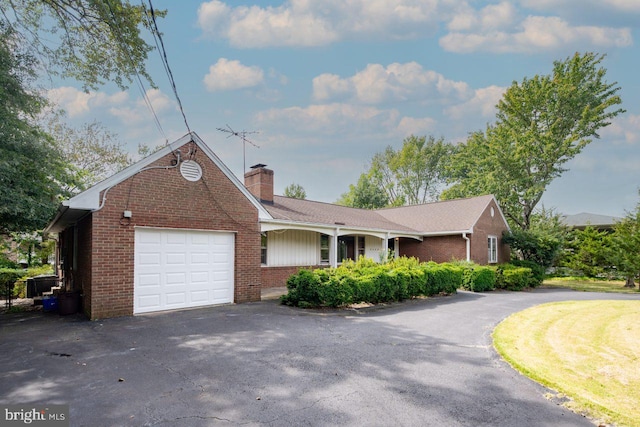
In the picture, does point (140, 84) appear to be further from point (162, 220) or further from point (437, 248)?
point (437, 248)

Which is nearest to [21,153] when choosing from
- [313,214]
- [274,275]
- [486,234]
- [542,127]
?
[274,275]

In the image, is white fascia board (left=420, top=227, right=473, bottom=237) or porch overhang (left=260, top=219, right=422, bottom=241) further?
white fascia board (left=420, top=227, right=473, bottom=237)

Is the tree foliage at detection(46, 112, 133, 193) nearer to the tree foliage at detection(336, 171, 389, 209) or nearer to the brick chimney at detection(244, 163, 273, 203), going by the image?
the brick chimney at detection(244, 163, 273, 203)

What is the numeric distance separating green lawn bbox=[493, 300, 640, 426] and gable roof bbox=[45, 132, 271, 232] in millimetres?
7974

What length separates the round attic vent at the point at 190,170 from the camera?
977cm

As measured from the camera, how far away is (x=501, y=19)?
11.1m

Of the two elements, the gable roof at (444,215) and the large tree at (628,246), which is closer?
the large tree at (628,246)

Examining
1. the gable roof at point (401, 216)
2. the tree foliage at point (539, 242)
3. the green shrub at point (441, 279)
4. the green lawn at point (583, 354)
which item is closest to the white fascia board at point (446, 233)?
Answer: the gable roof at point (401, 216)

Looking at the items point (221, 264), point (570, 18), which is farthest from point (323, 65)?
point (221, 264)

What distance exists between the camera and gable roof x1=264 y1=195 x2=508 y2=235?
16219mm

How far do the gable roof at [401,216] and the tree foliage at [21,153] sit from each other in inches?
288

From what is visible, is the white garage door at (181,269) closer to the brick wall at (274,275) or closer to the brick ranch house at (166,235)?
the brick ranch house at (166,235)

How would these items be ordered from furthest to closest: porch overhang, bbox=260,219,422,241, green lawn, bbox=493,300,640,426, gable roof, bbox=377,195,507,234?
gable roof, bbox=377,195,507,234, porch overhang, bbox=260,219,422,241, green lawn, bbox=493,300,640,426

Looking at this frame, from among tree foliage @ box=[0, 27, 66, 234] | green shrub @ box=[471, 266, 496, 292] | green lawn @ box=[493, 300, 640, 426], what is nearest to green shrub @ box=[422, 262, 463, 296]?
green shrub @ box=[471, 266, 496, 292]
